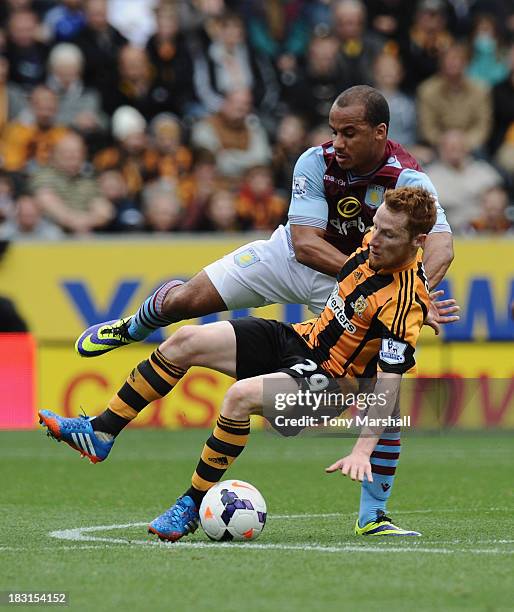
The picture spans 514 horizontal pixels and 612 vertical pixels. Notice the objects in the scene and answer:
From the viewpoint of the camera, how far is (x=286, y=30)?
18.0m

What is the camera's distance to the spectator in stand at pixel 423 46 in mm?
18031

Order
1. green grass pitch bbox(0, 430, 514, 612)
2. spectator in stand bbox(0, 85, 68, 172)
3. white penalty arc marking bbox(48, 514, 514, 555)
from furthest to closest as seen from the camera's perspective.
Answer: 1. spectator in stand bbox(0, 85, 68, 172)
2. white penalty arc marking bbox(48, 514, 514, 555)
3. green grass pitch bbox(0, 430, 514, 612)

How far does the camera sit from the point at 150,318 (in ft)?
28.0

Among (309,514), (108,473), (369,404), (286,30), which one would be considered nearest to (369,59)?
(286,30)

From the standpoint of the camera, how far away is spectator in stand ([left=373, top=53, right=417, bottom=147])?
17.2 m

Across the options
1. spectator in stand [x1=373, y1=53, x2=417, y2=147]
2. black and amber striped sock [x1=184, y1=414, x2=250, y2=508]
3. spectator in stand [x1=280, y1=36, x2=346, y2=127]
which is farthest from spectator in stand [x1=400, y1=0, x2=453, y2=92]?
black and amber striped sock [x1=184, y1=414, x2=250, y2=508]

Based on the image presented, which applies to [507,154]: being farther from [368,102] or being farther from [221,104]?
[368,102]

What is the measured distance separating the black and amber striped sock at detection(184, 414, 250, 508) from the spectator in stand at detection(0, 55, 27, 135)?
970 cm

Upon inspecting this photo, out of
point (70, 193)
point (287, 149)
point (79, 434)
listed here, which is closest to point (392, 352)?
point (79, 434)

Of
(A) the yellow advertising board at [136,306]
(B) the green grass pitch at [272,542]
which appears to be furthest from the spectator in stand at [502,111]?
(B) the green grass pitch at [272,542]

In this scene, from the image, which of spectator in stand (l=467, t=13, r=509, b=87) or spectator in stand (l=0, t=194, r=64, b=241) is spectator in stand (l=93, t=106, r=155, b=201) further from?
spectator in stand (l=467, t=13, r=509, b=87)

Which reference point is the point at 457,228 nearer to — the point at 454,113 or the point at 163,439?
the point at 454,113

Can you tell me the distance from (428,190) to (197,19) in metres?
10.2

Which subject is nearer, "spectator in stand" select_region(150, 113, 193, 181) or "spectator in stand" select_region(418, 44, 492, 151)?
"spectator in stand" select_region(150, 113, 193, 181)
